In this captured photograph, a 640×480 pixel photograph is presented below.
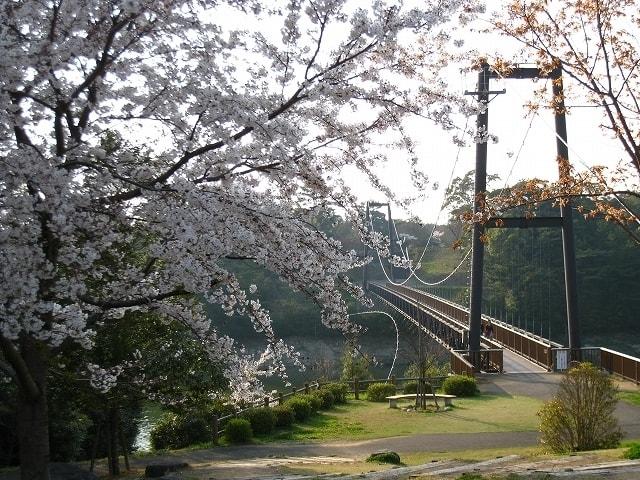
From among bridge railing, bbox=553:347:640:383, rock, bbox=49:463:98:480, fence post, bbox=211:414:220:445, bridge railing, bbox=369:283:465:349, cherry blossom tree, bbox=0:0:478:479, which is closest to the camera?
cherry blossom tree, bbox=0:0:478:479

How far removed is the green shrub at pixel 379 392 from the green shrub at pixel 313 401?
1808 millimetres

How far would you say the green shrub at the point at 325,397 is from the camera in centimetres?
1490

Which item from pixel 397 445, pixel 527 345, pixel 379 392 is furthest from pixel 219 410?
pixel 527 345

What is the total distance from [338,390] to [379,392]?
0.95m

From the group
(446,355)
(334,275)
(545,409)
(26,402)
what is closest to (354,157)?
(334,275)

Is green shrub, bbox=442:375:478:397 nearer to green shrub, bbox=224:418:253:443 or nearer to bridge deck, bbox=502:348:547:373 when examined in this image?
bridge deck, bbox=502:348:547:373

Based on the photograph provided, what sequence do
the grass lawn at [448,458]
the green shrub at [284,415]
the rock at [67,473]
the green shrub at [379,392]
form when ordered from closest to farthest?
the grass lawn at [448,458] → the rock at [67,473] → the green shrub at [284,415] → the green shrub at [379,392]

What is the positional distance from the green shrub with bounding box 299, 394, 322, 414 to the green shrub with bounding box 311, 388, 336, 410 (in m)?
0.21

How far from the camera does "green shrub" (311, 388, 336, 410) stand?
14.9m

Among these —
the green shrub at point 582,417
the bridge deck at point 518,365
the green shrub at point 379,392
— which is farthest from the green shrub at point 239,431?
the bridge deck at point 518,365

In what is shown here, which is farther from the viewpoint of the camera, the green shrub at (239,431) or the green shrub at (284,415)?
the green shrub at (284,415)

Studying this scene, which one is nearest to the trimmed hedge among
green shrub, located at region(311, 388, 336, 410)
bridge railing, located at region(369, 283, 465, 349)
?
green shrub, located at region(311, 388, 336, 410)

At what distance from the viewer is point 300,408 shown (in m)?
13.6

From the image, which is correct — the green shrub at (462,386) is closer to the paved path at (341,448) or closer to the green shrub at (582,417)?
the paved path at (341,448)
